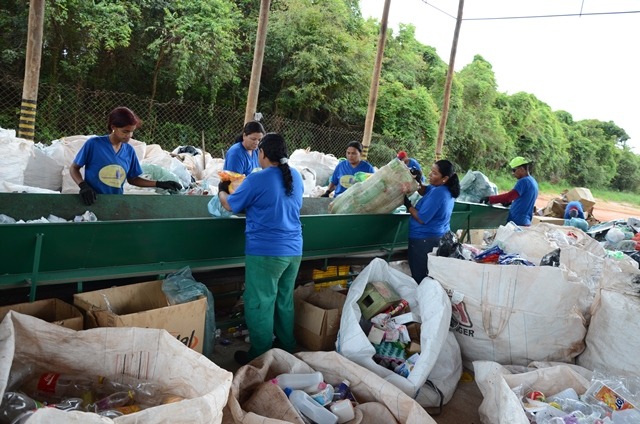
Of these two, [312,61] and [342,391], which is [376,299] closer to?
[342,391]

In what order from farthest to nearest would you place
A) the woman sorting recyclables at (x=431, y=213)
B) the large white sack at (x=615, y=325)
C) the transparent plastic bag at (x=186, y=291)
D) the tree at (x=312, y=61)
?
the tree at (x=312, y=61)
the woman sorting recyclables at (x=431, y=213)
the large white sack at (x=615, y=325)
the transparent plastic bag at (x=186, y=291)

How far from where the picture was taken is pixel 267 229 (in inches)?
110

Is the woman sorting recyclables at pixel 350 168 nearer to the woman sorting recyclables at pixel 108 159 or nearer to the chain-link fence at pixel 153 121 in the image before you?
the woman sorting recyclables at pixel 108 159

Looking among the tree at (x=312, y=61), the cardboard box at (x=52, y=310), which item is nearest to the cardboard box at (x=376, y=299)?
the cardboard box at (x=52, y=310)

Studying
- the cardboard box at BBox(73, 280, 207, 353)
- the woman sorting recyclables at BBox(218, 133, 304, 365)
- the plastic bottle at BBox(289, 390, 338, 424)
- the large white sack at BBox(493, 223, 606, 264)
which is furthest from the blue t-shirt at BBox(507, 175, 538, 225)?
the cardboard box at BBox(73, 280, 207, 353)

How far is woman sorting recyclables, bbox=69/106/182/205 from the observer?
3271 millimetres

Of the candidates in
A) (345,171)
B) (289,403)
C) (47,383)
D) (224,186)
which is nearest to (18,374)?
(47,383)

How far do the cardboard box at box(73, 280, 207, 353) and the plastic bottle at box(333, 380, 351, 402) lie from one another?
795 mm

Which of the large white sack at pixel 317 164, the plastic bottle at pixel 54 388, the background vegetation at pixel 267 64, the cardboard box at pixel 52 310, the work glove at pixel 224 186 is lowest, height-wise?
the plastic bottle at pixel 54 388

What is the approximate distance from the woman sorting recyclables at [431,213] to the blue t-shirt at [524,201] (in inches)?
69.2

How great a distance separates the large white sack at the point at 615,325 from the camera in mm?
2764

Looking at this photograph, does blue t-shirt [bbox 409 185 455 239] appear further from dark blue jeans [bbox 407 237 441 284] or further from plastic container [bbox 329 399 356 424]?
plastic container [bbox 329 399 356 424]

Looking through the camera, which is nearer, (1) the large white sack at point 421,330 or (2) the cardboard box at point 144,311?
(2) the cardboard box at point 144,311

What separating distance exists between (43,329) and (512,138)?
74.4 ft
